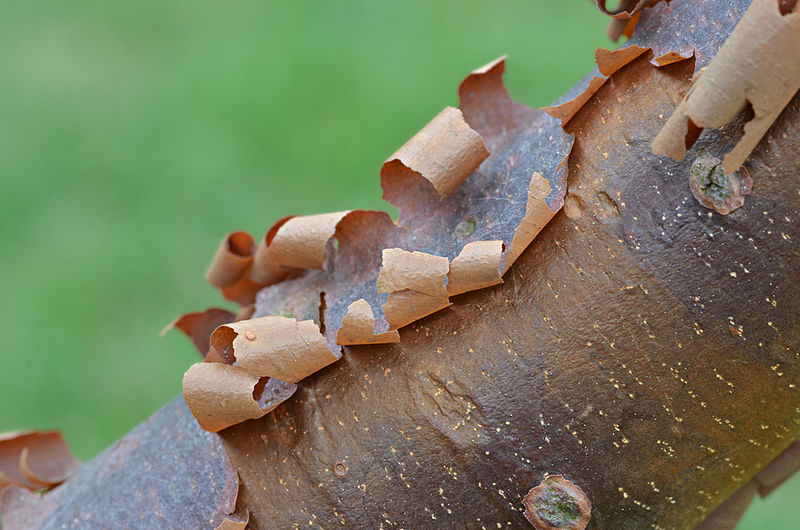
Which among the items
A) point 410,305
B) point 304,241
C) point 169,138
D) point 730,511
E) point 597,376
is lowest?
point 730,511

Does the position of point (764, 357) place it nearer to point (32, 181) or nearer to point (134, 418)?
point (134, 418)

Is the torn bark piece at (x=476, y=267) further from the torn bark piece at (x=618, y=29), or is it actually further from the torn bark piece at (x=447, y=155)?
the torn bark piece at (x=618, y=29)

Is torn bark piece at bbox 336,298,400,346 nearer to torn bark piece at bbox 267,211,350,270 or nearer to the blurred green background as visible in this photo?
torn bark piece at bbox 267,211,350,270

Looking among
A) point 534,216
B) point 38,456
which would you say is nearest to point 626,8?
point 534,216

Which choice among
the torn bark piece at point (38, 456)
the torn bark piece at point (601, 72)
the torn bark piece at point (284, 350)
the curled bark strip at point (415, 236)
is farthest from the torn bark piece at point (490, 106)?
the torn bark piece at point (38, 456)

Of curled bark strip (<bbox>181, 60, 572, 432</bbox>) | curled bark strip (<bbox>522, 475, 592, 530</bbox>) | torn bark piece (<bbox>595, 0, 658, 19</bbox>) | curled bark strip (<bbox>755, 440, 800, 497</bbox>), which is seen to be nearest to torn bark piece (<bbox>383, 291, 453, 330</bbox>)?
curled bark strip (<bbox>181, 60, 572, 432</bbox>)

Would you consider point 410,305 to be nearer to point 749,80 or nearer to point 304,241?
point 304,241

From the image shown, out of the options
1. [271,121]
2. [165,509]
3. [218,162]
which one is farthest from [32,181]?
[165,509]

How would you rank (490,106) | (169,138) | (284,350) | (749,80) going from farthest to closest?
(169,138) < (490,106) < (284,350) < (749,80)

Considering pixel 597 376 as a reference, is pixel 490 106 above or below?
above
